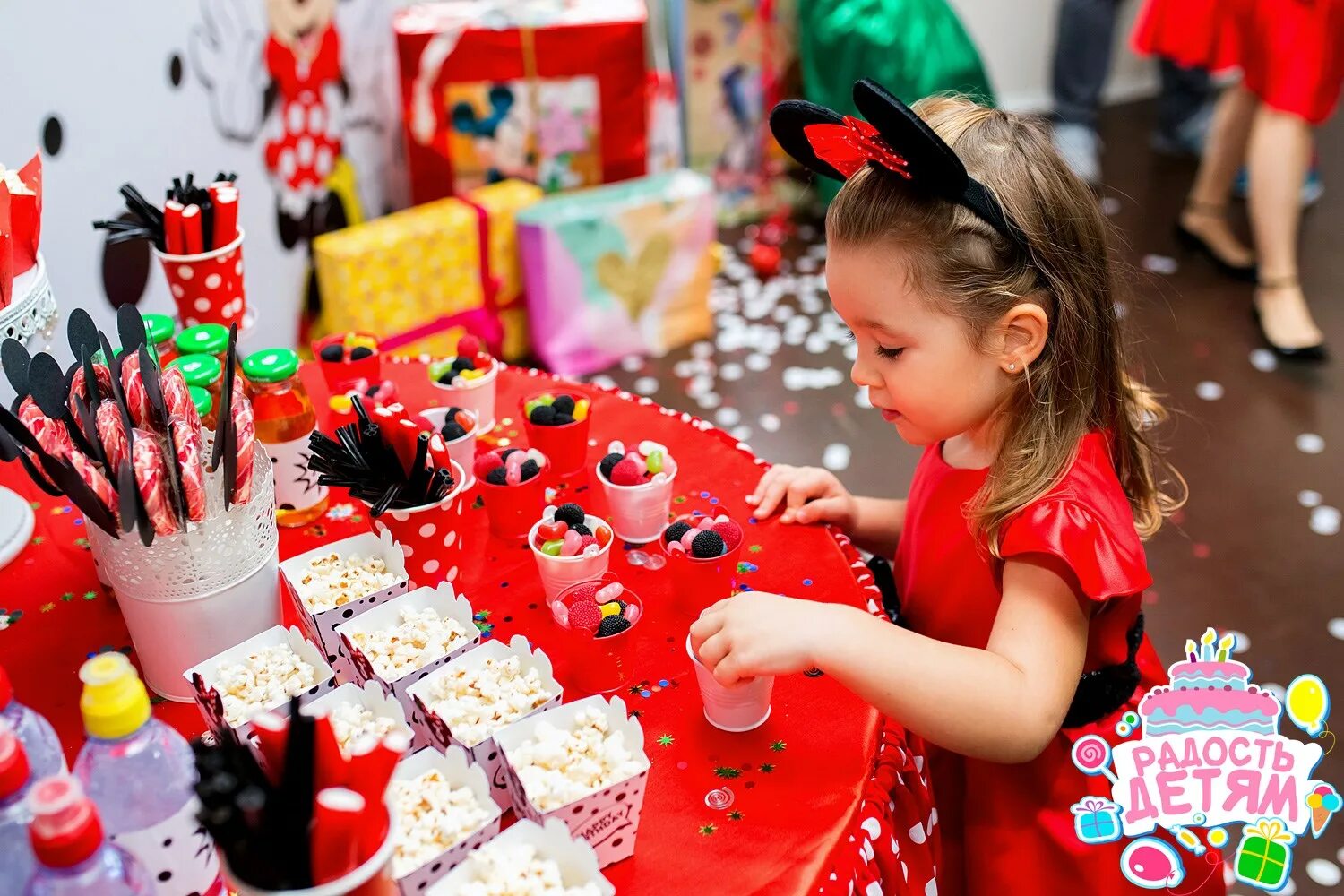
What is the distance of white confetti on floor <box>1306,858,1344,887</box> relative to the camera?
1724mm

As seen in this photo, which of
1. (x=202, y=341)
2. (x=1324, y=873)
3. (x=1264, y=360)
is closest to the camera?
(x=202, y=341)

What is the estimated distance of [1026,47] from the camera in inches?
188

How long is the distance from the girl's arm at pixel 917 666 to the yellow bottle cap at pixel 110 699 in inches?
18.5

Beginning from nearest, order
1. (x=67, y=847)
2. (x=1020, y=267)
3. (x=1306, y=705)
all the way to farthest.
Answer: (x=67, y=847) → (x=1020, y=267) → (x=1306, y=705)

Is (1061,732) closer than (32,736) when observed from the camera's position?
No

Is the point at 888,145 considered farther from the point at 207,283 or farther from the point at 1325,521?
the point at 1325,521

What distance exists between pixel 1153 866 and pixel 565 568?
0.67m

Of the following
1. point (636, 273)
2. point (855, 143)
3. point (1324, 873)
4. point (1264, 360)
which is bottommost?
point (1324, 873)

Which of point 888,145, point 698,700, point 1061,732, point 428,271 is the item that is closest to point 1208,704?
point 1061,732

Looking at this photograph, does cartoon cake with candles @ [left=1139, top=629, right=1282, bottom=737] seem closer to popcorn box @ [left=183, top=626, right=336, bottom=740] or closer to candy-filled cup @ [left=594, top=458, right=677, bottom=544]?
candy-filled cup @ [left=594, top=458, right=677, bottom=544]

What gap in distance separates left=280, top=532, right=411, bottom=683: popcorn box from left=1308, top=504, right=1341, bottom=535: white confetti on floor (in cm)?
223

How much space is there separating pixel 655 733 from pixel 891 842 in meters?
0.23

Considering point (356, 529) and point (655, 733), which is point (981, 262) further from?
point (356, 529)

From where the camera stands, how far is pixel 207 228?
1375mm
